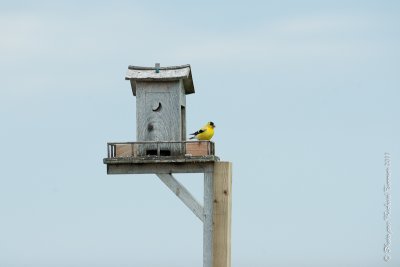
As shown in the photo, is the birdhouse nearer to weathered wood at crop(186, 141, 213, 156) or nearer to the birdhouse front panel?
the birdhouse front panel

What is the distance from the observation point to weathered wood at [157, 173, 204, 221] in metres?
27.7

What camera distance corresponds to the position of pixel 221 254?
1086 inches

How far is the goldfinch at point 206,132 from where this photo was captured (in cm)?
2780

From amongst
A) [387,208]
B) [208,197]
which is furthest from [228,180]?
[387,208]

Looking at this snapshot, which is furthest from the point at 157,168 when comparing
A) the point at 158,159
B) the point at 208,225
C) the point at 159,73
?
the point at 159,73

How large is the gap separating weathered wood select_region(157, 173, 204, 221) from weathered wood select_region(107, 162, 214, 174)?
0.11 m

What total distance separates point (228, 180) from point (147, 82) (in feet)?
6.41

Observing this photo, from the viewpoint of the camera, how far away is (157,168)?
27734 mm

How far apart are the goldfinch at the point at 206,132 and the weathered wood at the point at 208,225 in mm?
681

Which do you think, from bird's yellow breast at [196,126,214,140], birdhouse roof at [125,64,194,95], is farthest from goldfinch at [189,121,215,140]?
birdhouse roof at [125,64,194,95]

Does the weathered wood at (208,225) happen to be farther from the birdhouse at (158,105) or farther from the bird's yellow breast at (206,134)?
the birdhouse at (158,105)

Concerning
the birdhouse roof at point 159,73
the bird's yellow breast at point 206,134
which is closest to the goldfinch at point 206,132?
the bird's yellow breast at point 206,134

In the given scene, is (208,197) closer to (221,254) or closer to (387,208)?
(221,254)

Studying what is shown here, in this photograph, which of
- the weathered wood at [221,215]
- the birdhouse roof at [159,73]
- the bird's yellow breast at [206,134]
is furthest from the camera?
the birdhouse roof at [159,73]
